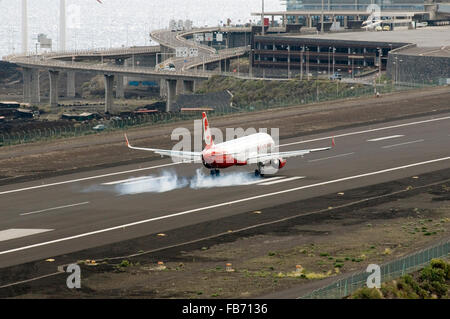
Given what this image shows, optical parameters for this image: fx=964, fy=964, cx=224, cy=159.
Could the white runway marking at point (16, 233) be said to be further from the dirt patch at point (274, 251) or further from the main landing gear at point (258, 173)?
the main landing gear at point (258, 173)

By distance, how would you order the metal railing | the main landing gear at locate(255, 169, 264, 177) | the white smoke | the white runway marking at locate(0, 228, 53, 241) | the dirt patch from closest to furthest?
the metal railing
the dirt patch
the white runway marking at locate(0, 228, 53, 241)
the white smoke
the main landing gear at locate(255, 169, 264, 177)

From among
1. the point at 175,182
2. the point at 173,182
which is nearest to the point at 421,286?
the point at 175,182

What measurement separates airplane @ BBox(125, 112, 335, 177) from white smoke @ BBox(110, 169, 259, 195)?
1593mm

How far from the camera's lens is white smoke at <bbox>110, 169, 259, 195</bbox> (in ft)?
326

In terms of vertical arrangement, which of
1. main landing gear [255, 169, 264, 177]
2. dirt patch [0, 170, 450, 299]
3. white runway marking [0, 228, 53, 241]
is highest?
main landing gear [255, 169, 264, 177]

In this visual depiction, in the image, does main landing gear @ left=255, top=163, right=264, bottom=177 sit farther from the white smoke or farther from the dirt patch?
the dirt patch

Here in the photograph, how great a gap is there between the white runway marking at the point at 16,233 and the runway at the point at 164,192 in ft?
0.27

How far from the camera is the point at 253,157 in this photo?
323 feet

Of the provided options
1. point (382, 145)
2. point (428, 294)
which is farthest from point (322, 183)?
point (428, 294)

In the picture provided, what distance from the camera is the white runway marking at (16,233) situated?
78812 mm

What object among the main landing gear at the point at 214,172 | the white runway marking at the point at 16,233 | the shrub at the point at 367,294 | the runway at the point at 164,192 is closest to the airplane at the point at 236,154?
the main landing gear at the point at 214,172

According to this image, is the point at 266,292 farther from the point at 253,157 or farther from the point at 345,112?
the point at 345,112

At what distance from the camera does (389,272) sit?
62.1m

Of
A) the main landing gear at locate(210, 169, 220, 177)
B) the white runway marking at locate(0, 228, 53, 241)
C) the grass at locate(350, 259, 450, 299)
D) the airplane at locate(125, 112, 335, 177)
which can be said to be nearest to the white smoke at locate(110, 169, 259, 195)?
the main landing gear at locate(210, 169, 220, 177)
